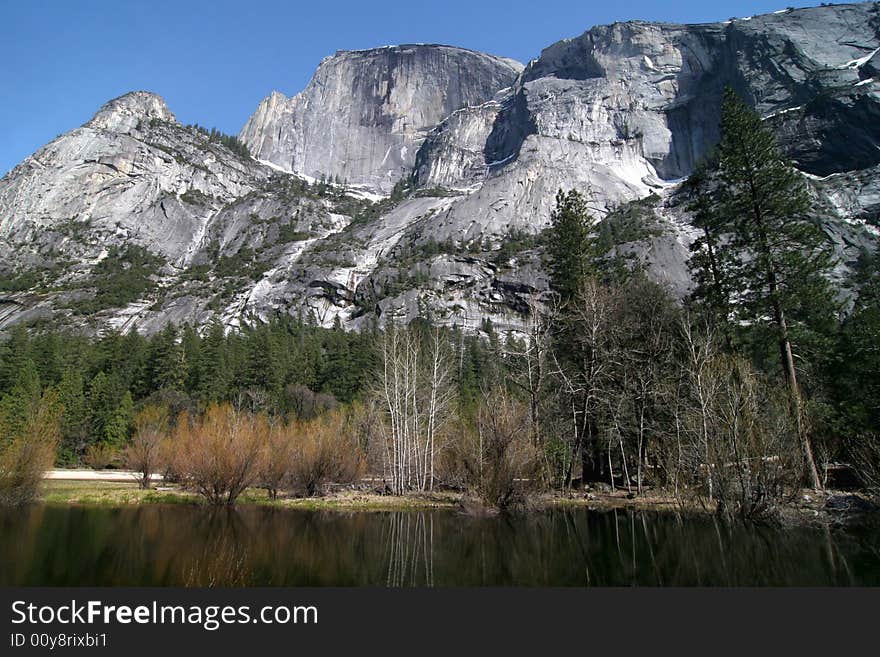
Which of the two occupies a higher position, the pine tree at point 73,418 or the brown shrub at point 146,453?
the pine tree at point 73,418

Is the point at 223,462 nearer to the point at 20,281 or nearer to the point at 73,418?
the point at 73,418

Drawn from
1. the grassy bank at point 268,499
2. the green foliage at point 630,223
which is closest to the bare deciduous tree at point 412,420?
the grassy bank at point 268,499

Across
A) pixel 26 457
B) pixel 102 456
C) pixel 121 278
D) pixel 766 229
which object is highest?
pixel 121 278

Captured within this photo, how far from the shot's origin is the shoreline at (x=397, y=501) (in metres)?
16.4

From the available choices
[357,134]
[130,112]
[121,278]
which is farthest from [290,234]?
[357,134]

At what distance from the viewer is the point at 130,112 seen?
158 m

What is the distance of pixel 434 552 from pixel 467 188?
6027 inches

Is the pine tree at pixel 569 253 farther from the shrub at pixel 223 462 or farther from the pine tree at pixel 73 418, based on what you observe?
the pine tree at pixel 73 418

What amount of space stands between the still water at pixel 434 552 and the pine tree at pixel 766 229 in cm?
1006

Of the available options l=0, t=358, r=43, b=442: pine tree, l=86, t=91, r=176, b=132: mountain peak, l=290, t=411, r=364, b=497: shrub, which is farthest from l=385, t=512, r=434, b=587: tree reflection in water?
l=86, t=91, r=176, b=132: mountain peak

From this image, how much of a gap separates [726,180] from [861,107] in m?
109

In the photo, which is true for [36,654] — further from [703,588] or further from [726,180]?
[726,180]

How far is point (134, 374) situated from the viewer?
188 feet

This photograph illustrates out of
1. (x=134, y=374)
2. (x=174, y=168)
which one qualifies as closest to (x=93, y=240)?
(x=174, y=168)
